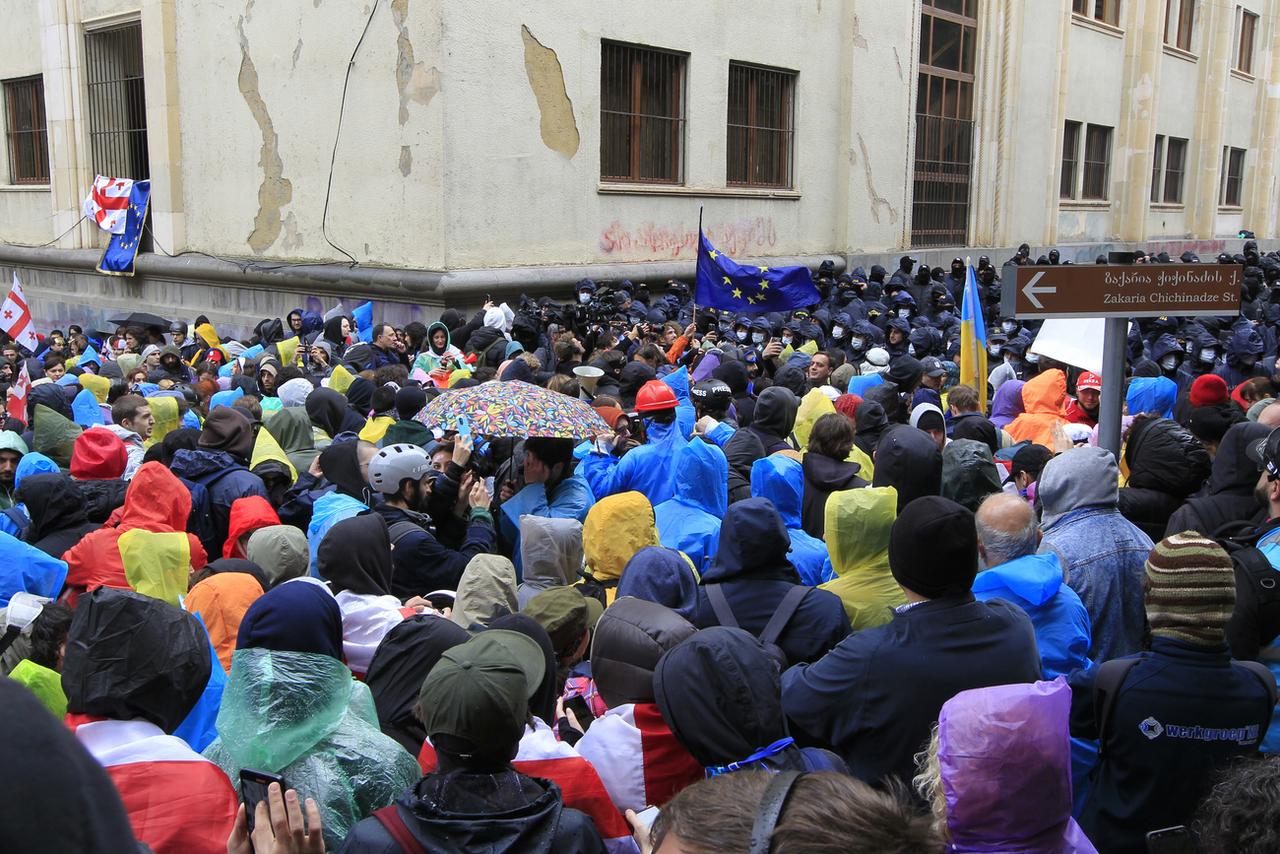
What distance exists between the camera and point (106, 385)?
9336 mm

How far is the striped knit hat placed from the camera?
2914mm

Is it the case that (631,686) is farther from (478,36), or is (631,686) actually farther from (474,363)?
(478,36)

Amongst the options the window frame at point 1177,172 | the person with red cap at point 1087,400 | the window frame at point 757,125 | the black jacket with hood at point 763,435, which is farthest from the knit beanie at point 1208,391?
the window frame at point 1177,172

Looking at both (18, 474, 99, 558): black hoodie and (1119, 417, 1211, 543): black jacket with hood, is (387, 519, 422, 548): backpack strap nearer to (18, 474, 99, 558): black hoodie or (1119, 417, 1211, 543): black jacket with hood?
(18, 474, 99, 558): black hoodie

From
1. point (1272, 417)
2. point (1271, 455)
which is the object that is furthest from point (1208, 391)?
point (1271, 455)

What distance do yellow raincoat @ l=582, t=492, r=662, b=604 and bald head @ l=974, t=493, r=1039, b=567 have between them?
1.36 metres

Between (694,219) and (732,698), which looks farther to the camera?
(694,219)

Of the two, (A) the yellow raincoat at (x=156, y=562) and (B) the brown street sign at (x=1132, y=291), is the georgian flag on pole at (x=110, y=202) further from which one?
(B) the brown street sign at (x=1132, y=291)

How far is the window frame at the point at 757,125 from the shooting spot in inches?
698

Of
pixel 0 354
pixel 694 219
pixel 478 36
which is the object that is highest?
pixel 478 36

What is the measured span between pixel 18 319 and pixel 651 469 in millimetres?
9906

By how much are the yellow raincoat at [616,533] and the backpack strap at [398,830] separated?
7.39 ft

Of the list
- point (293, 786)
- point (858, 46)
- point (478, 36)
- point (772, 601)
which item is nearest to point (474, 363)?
point (478, 36)

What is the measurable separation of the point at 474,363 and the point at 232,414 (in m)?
5.15
